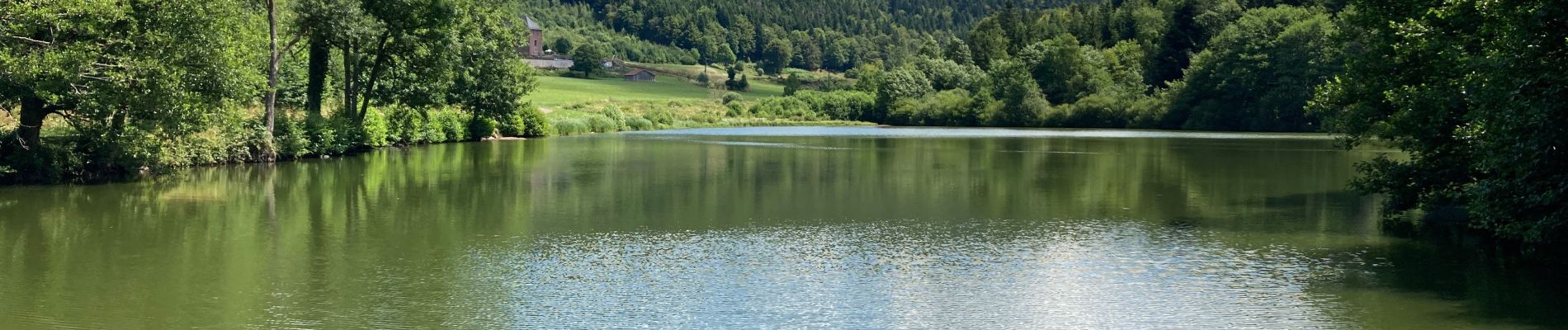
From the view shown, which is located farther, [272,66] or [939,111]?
[939,111]

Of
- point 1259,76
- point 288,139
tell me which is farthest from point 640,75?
point 288,139

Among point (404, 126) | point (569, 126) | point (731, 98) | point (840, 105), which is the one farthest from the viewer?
point (840, 105)

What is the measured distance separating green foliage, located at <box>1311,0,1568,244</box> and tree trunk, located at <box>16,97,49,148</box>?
1072 inches

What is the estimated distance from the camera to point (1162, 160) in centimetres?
4275

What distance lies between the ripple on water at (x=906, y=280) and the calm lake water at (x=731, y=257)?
0.18 ft

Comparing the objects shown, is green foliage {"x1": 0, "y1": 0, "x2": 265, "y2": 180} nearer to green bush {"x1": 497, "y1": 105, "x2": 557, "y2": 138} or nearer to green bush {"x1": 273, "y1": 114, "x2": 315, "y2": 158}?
green bush {"x1": 273, "y1": 114, "x2": 315, "y2": 158}

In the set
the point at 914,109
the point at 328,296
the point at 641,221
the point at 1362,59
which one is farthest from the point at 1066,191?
the point at 914,109

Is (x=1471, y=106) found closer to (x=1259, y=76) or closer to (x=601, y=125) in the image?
(x=601, y=125)

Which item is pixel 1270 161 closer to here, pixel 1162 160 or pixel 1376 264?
pixel 1162 160

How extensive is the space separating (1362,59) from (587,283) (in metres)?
15.9

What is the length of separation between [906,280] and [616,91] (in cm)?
10777

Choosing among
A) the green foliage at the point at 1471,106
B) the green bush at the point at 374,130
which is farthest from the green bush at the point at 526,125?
the green foliage at the point at 1471,106

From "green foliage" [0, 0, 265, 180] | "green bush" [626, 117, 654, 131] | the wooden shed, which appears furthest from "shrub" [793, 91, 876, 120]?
"green foliage" [0, 0, 265, 180]

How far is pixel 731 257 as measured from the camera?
17.0 metres
